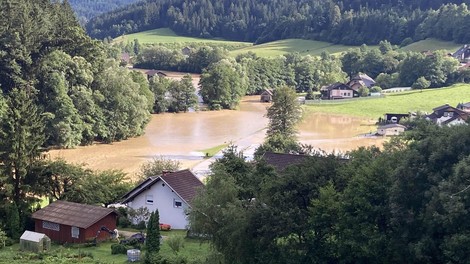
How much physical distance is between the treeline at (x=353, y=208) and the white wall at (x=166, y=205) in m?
6.86

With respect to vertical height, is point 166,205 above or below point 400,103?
above

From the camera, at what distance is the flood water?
48406 millimetres

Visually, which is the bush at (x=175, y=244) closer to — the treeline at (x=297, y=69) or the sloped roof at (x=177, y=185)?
the sloped roof at (x=177, y=185)

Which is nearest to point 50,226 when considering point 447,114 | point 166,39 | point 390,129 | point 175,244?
point 175,244

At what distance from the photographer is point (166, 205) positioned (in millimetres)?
27969

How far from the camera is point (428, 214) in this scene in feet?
54.4

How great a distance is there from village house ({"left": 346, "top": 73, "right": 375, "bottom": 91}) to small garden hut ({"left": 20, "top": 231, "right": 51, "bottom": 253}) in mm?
62147

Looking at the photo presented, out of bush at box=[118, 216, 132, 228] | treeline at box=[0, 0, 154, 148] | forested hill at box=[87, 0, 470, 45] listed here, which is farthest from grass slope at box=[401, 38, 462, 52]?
bush at box=[118, 216, 132, 228]

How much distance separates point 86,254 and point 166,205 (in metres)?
5.30

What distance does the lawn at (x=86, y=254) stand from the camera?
22.3 metres

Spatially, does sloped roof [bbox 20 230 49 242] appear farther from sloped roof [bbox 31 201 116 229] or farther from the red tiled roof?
the red tiled roof

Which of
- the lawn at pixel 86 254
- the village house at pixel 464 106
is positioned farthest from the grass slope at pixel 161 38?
the lawn at pixel 86 254

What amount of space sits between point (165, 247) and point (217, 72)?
2083 inches

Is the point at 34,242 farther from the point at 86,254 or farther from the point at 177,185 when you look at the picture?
the point at 177,185
